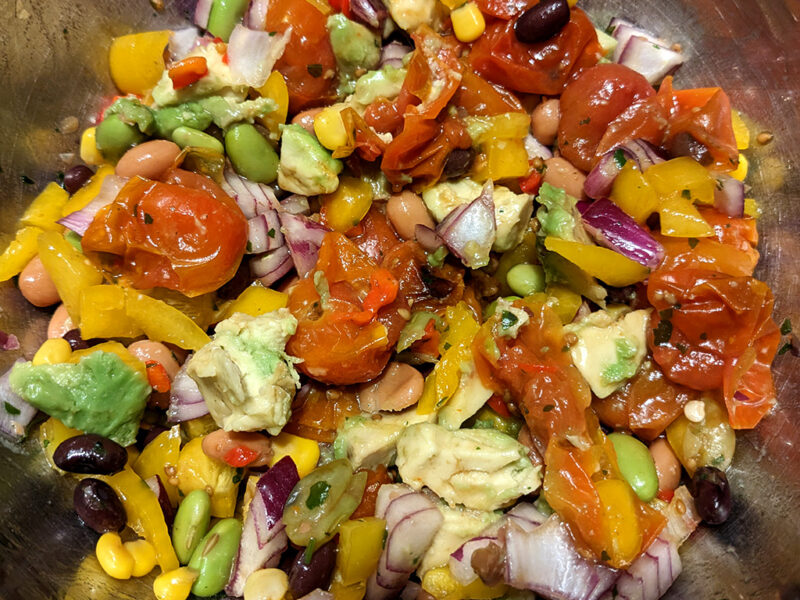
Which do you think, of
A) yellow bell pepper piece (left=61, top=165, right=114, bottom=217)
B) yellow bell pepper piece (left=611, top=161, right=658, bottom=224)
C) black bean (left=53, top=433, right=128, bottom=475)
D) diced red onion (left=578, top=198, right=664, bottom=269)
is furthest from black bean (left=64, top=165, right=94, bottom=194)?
yellow bell pepper piece (left=611, top=161, right=658, bottom=224)

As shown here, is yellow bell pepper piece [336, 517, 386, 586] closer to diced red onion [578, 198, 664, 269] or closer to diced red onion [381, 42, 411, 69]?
diced red onion [578, 198, 664, 269]

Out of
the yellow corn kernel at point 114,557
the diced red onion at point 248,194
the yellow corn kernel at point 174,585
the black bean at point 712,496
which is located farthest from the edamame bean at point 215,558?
the black bean at point 712,496

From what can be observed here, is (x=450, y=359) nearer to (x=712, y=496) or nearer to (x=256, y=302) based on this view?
(x=256, y=302)

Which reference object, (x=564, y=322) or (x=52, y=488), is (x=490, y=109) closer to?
(x=564, y=322)

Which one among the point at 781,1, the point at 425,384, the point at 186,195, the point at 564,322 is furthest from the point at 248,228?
the point at 781,1

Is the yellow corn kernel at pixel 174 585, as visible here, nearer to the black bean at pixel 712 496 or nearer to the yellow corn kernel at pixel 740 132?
the black bean at pixel 712 496
